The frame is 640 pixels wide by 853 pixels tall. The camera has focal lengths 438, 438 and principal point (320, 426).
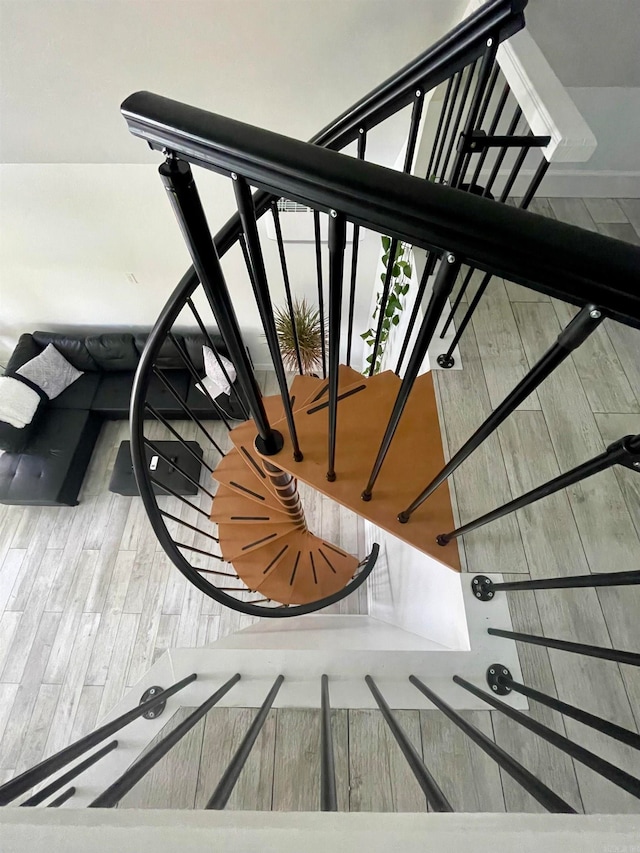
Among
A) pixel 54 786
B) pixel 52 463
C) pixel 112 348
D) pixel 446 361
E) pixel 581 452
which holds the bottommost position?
pixel 54 786

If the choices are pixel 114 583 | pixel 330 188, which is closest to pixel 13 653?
pixel 114 583

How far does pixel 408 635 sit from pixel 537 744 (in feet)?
1.84

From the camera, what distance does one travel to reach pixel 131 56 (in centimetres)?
202

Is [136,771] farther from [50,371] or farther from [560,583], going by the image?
[50,371]

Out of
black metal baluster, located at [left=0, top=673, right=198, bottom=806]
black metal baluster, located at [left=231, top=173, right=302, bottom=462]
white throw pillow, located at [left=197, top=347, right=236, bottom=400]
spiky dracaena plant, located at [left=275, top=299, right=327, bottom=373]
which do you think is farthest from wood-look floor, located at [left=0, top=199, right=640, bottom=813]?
white throw pillow, located at [left=197, top=347, right=236, bottom=400]

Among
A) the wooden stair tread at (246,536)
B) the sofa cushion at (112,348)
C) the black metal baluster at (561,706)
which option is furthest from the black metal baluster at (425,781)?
the sofa cushion at (112,348)

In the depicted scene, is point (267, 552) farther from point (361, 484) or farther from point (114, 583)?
point (114, 583)

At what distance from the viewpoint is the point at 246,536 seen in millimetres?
2293

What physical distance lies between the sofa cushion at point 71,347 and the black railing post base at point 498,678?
15.3ft

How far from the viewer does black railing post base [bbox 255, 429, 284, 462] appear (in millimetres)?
1282

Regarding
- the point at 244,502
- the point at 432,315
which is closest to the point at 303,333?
the point at 244,502

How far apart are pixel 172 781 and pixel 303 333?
3.36 m

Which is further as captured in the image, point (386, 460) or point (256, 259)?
point (386, 460)

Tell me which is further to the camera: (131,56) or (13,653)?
(13,653)
